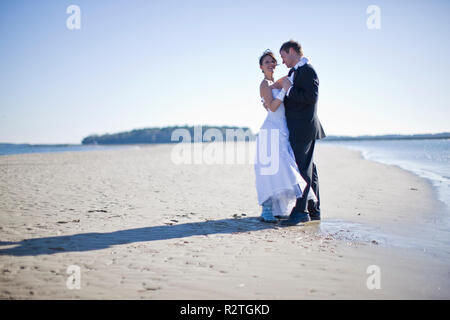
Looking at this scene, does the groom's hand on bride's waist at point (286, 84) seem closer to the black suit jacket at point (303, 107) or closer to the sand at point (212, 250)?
the black suit jacket at point (303, 107)

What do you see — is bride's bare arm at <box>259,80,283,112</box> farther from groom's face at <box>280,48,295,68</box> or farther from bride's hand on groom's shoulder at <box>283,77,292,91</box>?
groom's face at <box>280,48,295,68</box>

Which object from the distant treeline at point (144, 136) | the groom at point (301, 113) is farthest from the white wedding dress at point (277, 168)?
the distant treeline at point (144, 136)

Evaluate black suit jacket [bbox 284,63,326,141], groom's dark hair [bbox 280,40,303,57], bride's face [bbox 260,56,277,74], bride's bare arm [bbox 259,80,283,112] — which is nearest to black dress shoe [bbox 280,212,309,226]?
black suit jacket [bbox 284,63,326,141]

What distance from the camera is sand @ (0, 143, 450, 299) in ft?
8.19

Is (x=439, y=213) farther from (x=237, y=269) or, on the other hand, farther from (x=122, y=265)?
(x=122, y=265)

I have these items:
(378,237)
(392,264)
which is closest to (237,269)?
(392,264)

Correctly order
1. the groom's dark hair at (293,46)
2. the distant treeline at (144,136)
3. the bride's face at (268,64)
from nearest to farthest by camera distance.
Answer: the groom's dark hair at (293,46)
the bride's face at (268,64)
the distant treeline at (144,136)

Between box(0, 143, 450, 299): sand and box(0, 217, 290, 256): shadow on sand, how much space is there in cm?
1

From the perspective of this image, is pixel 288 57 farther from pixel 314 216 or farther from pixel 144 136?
pixel 144 136

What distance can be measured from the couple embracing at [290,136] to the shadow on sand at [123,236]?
457mm

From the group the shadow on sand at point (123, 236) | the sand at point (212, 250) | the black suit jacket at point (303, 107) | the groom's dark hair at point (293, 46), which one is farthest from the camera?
the groom's dark hair at point (293, 46)

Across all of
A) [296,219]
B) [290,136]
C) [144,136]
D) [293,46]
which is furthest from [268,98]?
[144,136]

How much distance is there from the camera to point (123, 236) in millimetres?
3984

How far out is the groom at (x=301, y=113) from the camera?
427 cm
